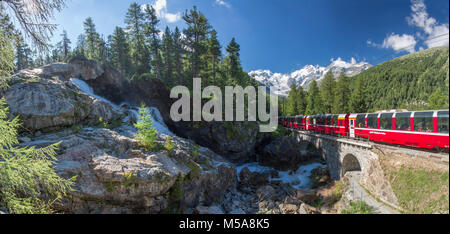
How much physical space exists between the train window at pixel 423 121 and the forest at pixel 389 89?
351 mm

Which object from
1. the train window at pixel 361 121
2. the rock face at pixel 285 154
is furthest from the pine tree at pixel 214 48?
the train window at pixel 361 121

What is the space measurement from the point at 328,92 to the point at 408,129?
34363 mm

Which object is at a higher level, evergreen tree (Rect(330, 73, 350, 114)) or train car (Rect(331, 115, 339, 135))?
evergreen tree (Rect(330, 73, 350, 114))

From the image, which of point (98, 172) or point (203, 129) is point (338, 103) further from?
point (98, 172)

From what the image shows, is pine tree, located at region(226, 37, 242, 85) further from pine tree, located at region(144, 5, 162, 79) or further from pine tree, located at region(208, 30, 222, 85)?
pine tree, located at region(144, 5, 162, 79)

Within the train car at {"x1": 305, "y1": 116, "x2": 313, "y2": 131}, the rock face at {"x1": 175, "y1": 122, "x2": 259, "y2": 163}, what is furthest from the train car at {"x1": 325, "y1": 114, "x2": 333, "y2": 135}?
the rock face at {"x1": 175, "y1": 122, "x2": 259, "y2": 163}

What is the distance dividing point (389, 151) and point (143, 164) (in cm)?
1344

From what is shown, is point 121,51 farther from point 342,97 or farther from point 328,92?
point 328,92

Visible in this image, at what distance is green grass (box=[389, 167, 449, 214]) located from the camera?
3691mm

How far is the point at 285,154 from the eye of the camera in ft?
73.2

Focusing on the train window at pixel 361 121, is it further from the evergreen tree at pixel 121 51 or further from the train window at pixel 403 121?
the evergreen tree at pixel 121 51

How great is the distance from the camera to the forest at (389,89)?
3.71 metres

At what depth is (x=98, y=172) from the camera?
7434 millimetres

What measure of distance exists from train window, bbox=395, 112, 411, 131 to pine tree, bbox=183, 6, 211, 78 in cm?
2343
